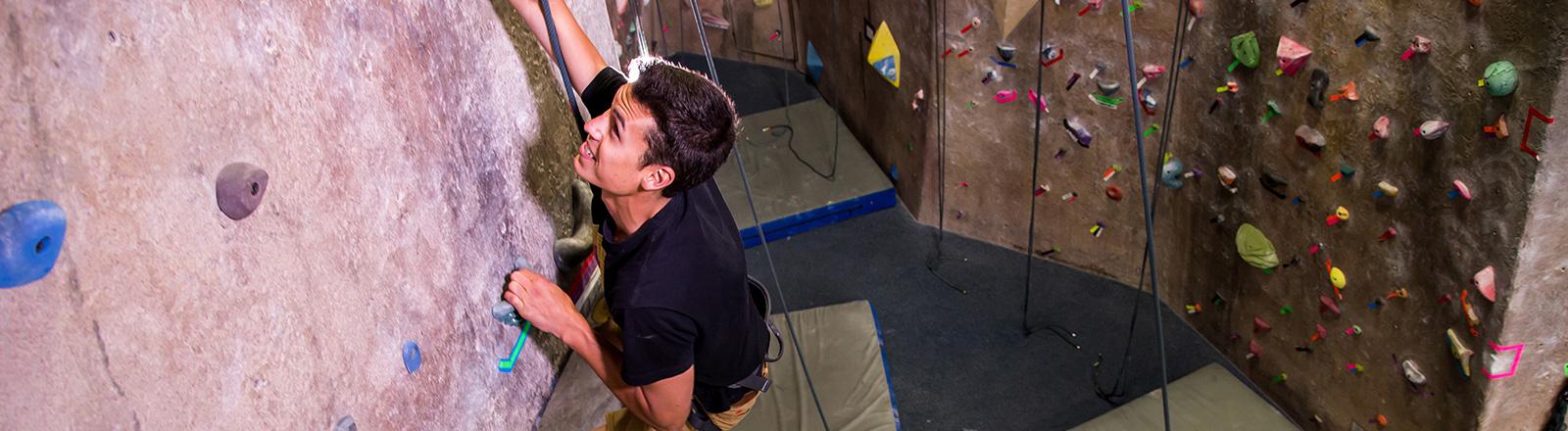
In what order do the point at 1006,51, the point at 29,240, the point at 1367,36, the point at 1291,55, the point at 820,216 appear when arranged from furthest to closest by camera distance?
the point at 820,216 → the point at 1006,51 → the point at 1291,55 → the point at 1367,36 → the point at 29,240

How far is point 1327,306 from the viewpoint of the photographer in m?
2.97

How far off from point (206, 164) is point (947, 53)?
9.65 ft

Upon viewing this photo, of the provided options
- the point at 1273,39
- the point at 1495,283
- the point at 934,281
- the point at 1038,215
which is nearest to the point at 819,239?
the point at 934,281

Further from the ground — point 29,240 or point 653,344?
point 29,240

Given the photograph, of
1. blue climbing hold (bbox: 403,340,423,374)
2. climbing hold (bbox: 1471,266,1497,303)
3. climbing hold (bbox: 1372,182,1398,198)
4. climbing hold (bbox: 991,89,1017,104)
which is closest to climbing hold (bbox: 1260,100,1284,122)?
climbing hold (bbox: 1372,182,1398,198)

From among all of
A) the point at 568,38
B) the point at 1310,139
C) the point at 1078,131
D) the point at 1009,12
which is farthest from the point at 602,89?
the point at 1078,131

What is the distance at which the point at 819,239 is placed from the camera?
445cm

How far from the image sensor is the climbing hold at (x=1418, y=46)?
234cm

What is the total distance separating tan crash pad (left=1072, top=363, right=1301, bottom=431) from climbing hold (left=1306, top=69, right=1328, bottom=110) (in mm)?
894

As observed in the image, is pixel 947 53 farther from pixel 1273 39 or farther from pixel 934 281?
pixel 1273 39

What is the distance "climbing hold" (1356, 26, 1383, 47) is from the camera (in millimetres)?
2471

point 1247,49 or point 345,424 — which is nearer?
point 345,424

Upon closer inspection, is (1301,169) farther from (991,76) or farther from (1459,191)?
(991,76)

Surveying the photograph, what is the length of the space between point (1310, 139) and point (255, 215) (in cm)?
243
